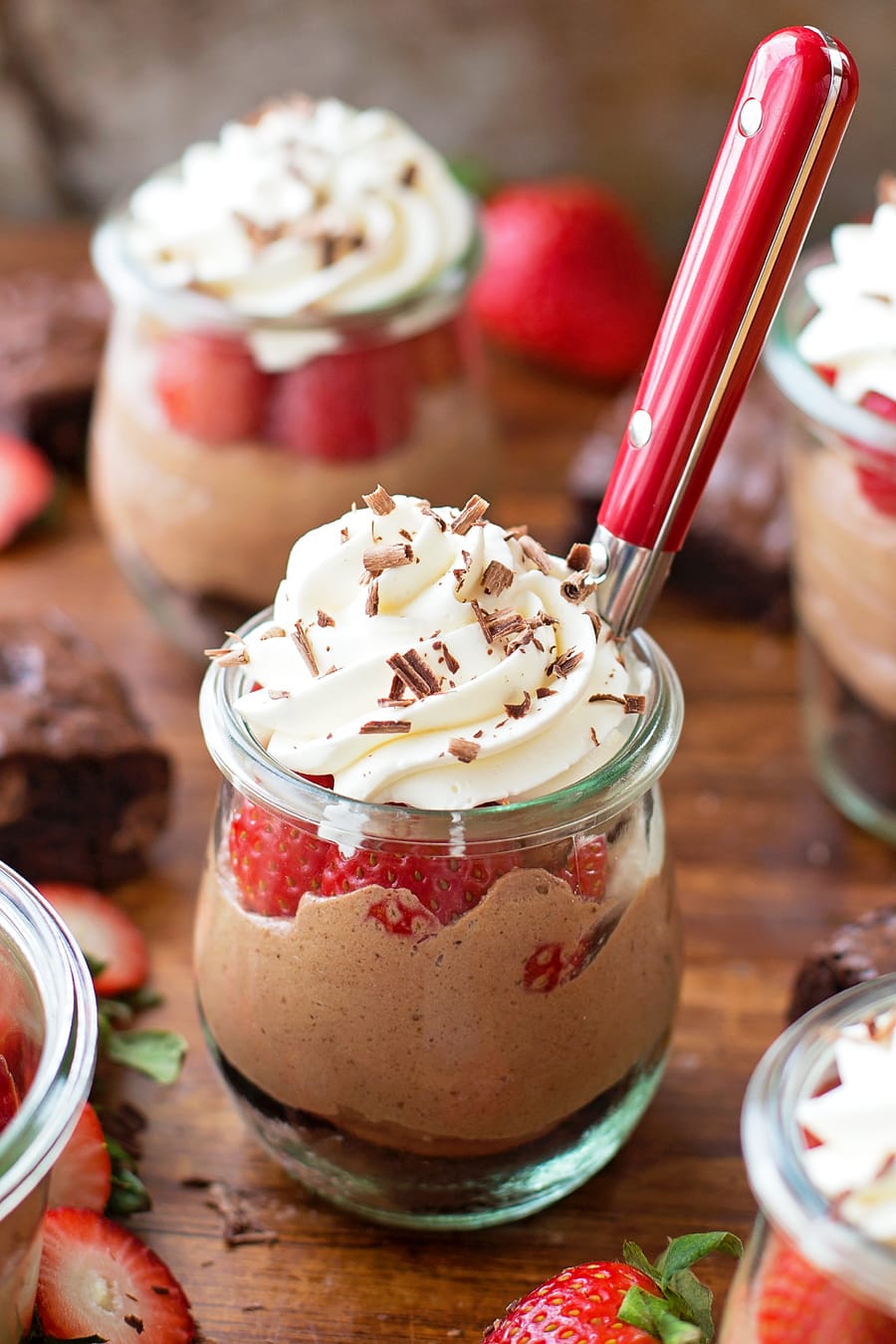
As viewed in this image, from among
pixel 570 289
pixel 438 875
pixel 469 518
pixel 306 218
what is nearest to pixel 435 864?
pixel 438 875

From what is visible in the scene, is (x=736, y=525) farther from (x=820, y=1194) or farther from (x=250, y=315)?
(x=820, y=1194)

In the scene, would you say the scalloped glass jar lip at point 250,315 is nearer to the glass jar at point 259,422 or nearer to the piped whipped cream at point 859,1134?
the glass jar at point 259,422

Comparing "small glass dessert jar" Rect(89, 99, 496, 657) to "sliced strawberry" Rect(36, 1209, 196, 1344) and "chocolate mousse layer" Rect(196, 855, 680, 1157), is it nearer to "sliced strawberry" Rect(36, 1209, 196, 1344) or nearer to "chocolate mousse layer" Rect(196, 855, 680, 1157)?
"chocolate mousse layer" Rect(196, 855, 680, 1157)

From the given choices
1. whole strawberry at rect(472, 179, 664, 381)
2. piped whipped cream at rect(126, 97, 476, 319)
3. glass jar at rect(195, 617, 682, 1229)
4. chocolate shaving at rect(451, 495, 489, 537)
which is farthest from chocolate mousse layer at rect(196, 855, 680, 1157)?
whole strawberry at rect(472, 179, 664, 381)

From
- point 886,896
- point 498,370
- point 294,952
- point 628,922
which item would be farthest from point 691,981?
point 498,370

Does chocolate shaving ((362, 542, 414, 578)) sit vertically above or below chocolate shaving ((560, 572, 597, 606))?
above

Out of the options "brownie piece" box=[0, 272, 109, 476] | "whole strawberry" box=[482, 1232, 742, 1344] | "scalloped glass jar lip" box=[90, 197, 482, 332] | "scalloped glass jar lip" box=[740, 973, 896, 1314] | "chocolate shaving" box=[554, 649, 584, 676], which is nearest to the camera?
"scalloped glass jar lip" box=[740, 973, 896, 1314]
